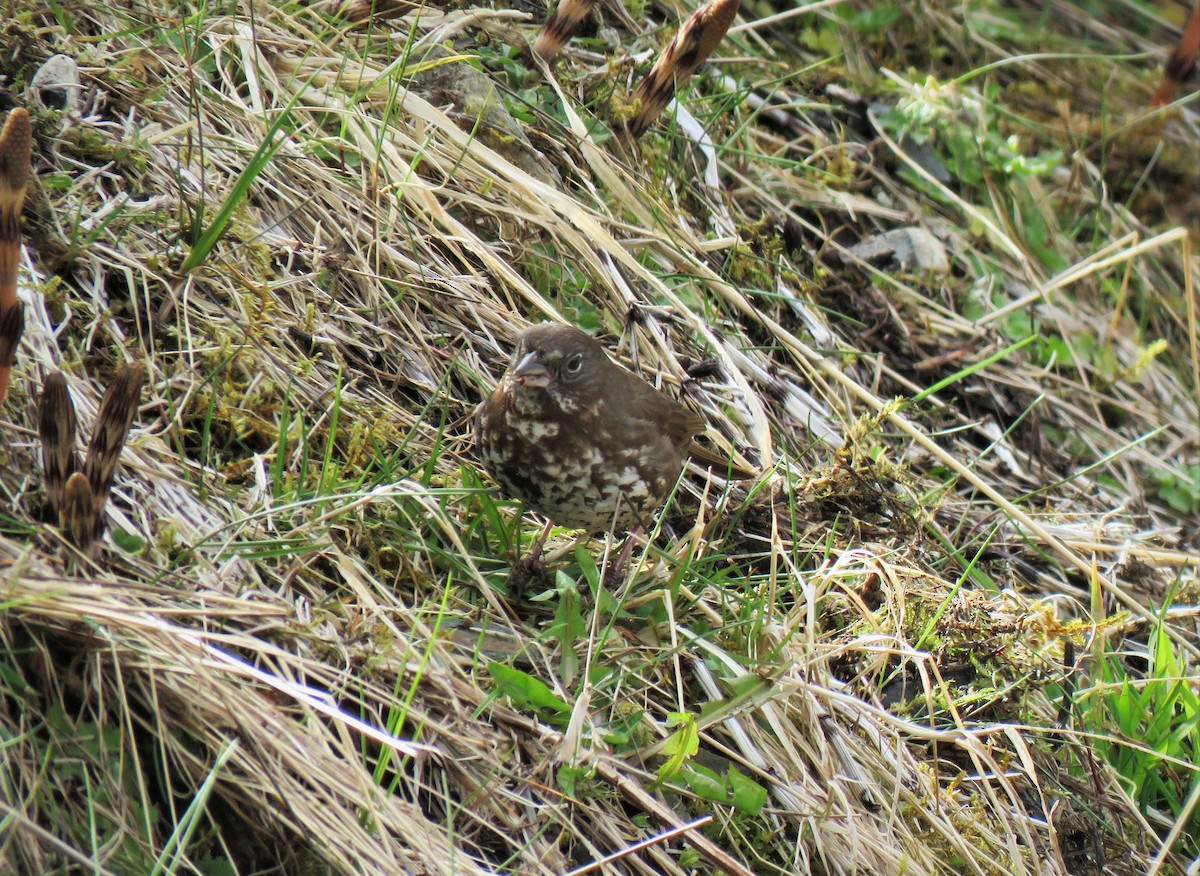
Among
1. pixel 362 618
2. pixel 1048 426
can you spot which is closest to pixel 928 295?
pixel 1048 426

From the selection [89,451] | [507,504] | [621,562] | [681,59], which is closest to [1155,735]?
[621,562]

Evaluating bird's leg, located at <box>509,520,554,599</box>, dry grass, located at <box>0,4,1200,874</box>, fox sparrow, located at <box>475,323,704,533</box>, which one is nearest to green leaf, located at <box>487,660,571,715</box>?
dry grass, located at <box>0,4,1200,874</box>

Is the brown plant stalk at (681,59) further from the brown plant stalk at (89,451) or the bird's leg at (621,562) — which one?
the brown plant stalk at (89,451)

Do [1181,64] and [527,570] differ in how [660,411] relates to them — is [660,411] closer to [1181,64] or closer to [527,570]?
[527,570]

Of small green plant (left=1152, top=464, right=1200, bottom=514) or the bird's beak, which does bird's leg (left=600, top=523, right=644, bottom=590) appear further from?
small green plant (left=1152, top=464, right=1200, bottom=514)

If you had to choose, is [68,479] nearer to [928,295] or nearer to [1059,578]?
[1059,578]
